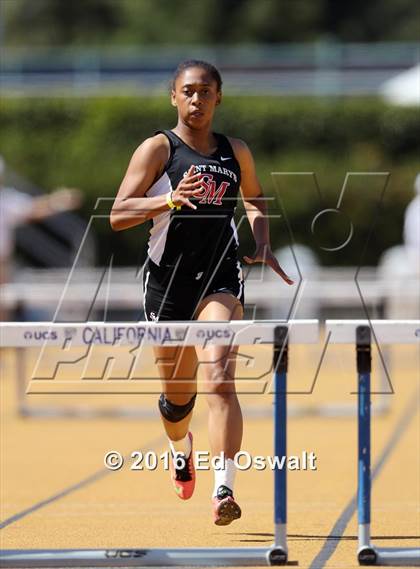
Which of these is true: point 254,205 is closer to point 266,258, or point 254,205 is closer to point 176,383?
point 266,258

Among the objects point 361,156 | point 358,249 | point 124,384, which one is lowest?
point 124,384

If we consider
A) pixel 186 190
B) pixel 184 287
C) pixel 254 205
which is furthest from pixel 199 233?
pixel 186 190

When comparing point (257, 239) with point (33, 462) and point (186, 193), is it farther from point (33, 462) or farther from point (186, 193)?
point (33, 462)

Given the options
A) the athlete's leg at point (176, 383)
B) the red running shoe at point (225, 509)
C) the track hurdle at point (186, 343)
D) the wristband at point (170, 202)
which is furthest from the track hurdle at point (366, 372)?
the athlete's leg at point (176, 383)

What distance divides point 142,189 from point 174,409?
1264mm

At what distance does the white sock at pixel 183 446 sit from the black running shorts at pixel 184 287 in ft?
2.43

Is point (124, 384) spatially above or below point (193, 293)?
above

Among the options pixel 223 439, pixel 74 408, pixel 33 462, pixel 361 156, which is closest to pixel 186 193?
pixel 223 439

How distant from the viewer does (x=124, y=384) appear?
15148mm

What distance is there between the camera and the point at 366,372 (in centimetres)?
582

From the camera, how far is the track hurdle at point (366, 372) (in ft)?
18.9

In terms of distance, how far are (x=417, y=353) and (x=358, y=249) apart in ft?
28.9

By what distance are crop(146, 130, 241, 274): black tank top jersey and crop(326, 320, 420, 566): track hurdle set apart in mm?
876

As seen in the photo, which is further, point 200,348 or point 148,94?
point 148,94
